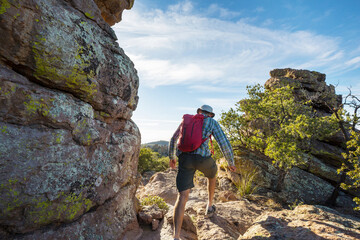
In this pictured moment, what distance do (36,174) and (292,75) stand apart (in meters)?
22.7

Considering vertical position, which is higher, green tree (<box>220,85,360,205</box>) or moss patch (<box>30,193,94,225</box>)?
green tree (<box>220,85,360,205</box>)

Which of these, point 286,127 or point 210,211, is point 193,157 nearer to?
point 210,211

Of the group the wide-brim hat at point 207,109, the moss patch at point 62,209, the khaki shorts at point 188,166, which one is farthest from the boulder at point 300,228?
the moss patch at point 62,209

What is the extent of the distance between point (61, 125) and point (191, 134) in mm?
2548

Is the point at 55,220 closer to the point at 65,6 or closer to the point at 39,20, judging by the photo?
the point at 39,20

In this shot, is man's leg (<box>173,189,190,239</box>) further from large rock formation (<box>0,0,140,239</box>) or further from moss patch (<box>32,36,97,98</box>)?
moss patch (<box>32,36,97,98</box>)

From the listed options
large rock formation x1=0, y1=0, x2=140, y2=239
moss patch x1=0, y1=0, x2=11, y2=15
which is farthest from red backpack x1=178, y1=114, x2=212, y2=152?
moss patch x1=0, y1=0, x2=11, y2=15

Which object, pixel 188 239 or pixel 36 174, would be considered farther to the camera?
pixel 188 239

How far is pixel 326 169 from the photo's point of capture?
1195cm

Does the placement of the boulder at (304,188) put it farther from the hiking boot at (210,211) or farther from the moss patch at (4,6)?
the moss patch at (4,6)

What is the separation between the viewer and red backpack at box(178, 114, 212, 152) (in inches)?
Answer: 169

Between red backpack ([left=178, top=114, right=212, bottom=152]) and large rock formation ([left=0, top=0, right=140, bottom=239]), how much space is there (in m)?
1.52

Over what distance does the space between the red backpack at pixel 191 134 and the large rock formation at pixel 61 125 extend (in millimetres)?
1524

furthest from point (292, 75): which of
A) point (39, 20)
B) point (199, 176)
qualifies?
point (39, 20)
